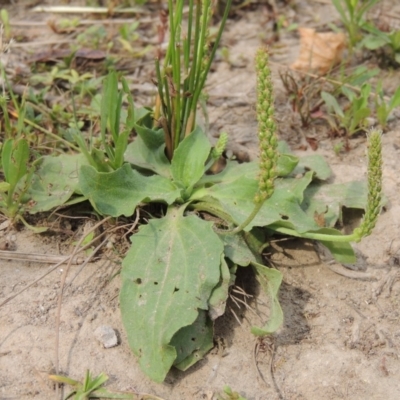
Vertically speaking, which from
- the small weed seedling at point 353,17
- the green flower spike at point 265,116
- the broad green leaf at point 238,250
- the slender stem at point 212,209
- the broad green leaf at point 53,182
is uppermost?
the green flower spike at point 265,116

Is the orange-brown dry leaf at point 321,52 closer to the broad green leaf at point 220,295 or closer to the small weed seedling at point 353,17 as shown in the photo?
the small weed seedling at point 353,17

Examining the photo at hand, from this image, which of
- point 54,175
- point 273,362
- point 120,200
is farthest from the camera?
point 54,175

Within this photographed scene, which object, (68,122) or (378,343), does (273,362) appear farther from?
(68,122)

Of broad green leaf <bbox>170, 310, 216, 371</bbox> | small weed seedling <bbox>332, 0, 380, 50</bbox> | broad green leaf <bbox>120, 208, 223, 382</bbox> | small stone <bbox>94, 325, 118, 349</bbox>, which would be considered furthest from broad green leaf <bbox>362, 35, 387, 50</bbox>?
small stone <bbox>94, 325, 118, 349</bbox>

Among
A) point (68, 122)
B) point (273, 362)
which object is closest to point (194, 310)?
point (273, 362)

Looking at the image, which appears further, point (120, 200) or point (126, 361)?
point (120, 200)

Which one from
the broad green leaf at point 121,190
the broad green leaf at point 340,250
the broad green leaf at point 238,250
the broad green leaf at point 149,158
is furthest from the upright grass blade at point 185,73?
the broad green leaf at point 340,250
